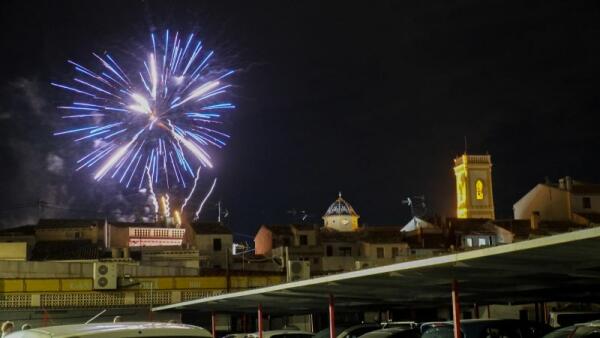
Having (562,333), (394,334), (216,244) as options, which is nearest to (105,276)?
(394,334)

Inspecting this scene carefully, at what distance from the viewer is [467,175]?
98562 millimetres

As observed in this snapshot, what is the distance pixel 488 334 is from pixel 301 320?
27.8 meters

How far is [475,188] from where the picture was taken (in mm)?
98688

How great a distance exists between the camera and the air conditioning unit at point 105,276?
118 ft

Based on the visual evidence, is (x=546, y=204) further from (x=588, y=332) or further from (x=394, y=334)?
(x=588, y=332)

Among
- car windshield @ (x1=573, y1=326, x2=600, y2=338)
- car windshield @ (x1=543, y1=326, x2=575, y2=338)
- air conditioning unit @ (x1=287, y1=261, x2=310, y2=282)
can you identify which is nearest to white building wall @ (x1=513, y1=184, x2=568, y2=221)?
air conditioning unit @ (x1=287, y1=261, x2=310, y2=282)

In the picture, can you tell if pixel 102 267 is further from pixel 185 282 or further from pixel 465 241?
pixel 465 241

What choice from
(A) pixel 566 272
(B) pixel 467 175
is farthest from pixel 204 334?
(B) pixel 467 175

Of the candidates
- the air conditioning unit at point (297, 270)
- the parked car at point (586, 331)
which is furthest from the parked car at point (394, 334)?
the air conditioning unit at point (297, 270)

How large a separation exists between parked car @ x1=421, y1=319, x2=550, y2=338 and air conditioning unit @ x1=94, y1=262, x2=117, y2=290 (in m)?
24.6

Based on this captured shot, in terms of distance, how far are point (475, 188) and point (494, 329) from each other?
3437 inches

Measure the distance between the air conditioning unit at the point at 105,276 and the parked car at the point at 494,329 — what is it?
24567mm

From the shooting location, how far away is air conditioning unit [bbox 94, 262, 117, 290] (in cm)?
3594

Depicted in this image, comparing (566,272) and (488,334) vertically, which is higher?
(566,272)
